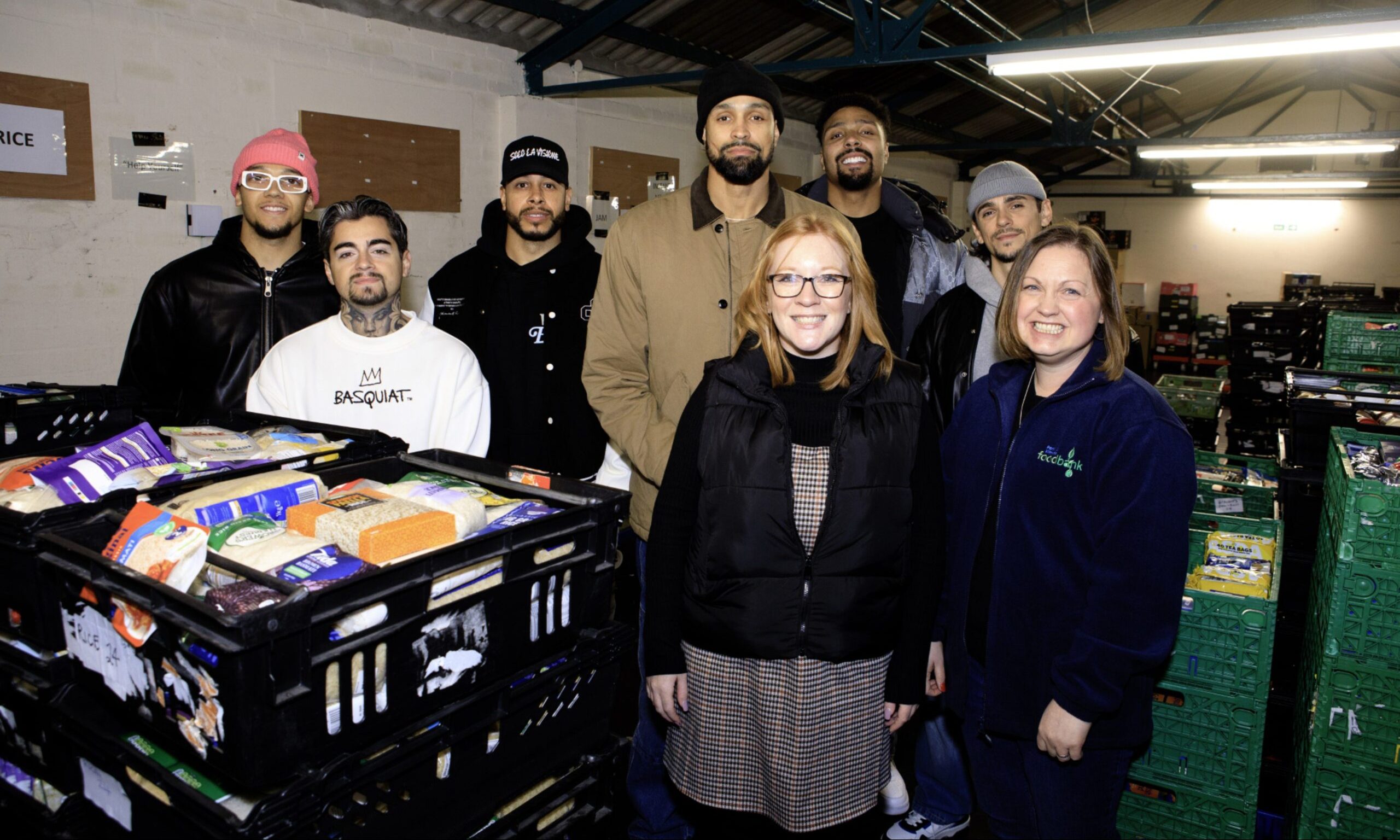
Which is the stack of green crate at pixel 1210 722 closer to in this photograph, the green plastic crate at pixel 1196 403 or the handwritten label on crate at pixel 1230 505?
the handwritten label on crate at pixel 1230 505

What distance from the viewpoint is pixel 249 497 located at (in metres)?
1.41

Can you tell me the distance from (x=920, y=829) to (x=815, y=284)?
1.74 m

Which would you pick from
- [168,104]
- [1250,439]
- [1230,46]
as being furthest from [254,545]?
[1250,439]

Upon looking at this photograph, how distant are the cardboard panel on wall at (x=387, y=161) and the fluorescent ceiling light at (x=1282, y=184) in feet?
34.6

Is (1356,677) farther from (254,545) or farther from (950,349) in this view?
(254,545)

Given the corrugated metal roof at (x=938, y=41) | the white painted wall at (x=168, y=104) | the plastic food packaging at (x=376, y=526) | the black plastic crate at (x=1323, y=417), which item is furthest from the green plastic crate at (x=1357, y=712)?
the corrugated metal roof at (x=938, y=41)

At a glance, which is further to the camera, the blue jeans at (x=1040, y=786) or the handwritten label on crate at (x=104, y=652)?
the blue jeans at (x=1040, y=786)

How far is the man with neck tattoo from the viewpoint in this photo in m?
2.27

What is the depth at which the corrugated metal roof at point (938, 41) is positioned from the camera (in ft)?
20.9

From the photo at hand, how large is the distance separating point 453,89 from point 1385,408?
18.8 ft

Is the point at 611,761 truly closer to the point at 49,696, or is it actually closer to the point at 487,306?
the point at 49,696

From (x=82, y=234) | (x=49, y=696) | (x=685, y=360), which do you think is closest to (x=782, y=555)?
(x=685, y=360)

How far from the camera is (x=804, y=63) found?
21.1ft

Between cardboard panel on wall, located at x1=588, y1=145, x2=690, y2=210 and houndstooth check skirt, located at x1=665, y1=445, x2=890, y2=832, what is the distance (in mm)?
5849
